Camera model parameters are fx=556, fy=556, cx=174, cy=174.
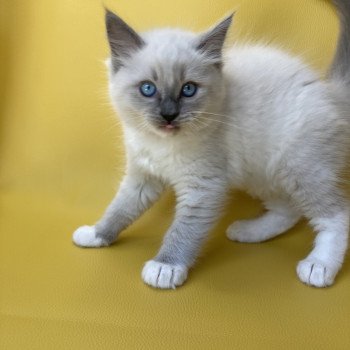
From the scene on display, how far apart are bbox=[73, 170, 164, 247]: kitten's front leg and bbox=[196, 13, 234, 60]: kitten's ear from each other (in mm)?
448

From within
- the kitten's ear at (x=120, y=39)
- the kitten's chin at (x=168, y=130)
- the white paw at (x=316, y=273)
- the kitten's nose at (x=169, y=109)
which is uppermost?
the kitten's ear at (x=120, y=39)

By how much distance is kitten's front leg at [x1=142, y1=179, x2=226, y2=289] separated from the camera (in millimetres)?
1574

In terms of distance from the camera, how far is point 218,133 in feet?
5.42

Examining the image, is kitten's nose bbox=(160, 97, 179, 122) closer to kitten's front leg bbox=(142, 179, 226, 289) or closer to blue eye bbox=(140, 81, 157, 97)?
blue eye bbox=(140, 81, 157, 97)

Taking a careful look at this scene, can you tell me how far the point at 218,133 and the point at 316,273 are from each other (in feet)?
1.60

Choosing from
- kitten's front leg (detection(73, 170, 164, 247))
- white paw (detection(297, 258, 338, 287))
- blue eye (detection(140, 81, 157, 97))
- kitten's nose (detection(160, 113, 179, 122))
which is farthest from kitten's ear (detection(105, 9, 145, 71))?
white paw (detection(297, 258, 338, 287))

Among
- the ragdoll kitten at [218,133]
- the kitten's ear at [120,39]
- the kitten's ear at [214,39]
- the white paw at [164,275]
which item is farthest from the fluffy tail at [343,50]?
the white paw at [164,275]

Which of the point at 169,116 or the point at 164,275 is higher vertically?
the point at 169,116

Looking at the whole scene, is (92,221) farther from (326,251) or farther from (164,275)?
(326,251)

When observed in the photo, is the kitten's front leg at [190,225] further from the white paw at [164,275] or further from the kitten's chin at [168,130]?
the kitten's chin at [168,130]

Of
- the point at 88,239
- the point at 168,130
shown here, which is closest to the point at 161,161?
the point at 168,130

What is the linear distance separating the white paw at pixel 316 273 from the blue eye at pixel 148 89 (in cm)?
66

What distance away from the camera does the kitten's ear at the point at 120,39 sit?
1533 mm

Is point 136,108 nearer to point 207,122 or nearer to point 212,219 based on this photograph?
point 207,122
